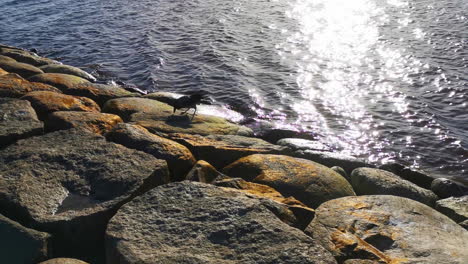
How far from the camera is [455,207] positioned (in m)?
6.51

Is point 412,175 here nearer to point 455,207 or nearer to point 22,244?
point 455,207

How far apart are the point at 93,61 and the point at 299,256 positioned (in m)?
11.2

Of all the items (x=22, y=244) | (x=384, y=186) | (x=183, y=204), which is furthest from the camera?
(x=384, y=186)

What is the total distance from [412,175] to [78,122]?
211 inches

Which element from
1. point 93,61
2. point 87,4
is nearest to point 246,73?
point 93,61

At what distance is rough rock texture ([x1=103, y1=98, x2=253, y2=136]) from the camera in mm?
7281

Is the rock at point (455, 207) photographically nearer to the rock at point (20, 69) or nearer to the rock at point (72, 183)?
the rock at point (72, 183)

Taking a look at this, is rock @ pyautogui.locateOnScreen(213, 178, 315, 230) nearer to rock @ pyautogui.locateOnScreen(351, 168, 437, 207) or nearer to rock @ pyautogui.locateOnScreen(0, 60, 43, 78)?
rock @ pyautogui.locateOnScreen(351, 168, 437, 207)

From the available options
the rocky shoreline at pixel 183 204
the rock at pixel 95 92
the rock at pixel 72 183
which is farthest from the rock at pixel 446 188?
the rock at pixel 95 92

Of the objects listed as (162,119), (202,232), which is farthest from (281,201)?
(162,119)

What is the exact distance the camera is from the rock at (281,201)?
4.62 metres

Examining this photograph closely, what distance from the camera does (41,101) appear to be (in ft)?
23.0

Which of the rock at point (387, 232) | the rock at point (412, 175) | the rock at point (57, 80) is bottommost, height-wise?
the rock at point (412, 175)

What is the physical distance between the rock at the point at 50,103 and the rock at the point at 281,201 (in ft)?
9.94
